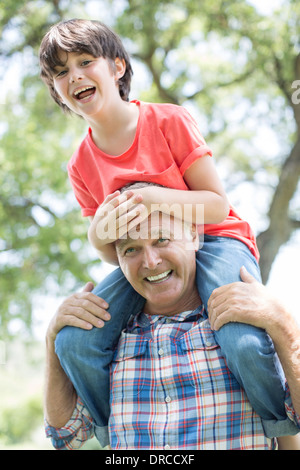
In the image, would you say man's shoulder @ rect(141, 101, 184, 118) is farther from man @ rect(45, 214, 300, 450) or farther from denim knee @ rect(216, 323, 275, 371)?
denim knee @ rect(216, 323, 275, 371)

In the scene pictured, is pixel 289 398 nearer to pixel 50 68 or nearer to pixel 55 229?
pixel 50 68

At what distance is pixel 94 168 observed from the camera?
227cm

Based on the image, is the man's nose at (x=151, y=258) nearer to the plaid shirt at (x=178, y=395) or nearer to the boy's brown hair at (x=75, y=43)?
the plaid shirt at (x=178, y=395)

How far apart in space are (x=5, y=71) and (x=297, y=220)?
395 centimetres

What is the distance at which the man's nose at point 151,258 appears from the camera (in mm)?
2017

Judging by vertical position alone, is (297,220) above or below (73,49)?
below

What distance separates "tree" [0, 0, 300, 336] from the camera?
234 inches

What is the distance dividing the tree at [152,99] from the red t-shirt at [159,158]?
371cm

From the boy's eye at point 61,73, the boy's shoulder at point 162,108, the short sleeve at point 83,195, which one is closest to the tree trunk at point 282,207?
the short sleeve at point 83,195

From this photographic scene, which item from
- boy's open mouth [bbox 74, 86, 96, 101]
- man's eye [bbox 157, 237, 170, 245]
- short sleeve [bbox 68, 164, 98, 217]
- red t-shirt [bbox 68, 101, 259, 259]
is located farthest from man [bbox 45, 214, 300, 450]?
boy's open mouth [bbox 74, 86, 96, 101]

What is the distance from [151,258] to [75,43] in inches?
35.4

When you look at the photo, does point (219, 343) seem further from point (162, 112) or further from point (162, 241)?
point (162, 112)
